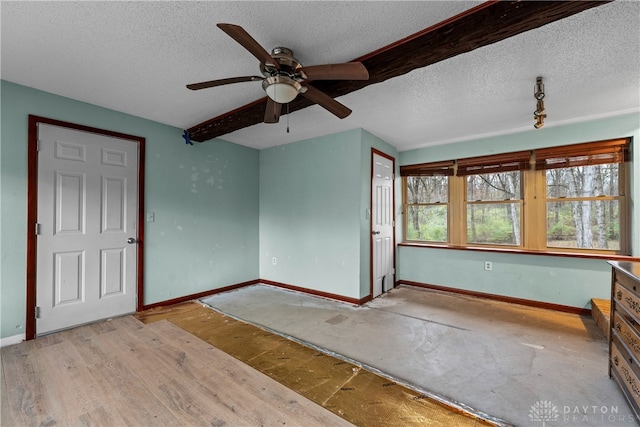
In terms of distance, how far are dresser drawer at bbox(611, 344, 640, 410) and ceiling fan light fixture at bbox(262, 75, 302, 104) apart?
2712mm

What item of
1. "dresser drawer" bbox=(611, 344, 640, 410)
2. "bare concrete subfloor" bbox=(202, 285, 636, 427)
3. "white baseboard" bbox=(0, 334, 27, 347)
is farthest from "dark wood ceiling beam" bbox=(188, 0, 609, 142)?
"white baseboard" bbox=(0, 334, 27, 347)

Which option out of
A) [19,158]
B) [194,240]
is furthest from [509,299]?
[19,158]

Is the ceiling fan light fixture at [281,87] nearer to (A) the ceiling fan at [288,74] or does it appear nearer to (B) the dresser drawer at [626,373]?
(A) the ceiling fan at [288,74]

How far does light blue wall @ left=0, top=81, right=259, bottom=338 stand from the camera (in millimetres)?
2455

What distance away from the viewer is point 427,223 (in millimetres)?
4543

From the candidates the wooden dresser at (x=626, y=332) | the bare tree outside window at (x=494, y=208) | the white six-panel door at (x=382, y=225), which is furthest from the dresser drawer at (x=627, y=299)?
the white six-panel door at (x=382, y=225)

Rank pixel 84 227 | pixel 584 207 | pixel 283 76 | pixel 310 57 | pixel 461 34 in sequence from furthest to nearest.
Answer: pixel 584 207, pixel 84 227, pixel 310 57, pixel 283 76, pixel 461 34

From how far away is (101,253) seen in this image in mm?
2994

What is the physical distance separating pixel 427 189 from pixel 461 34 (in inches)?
123

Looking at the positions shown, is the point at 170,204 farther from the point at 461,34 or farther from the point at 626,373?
the point at 626,373

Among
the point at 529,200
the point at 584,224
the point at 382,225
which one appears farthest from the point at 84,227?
the point at 584,224

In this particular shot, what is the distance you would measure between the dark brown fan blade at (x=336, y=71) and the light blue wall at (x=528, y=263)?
10.2 ft

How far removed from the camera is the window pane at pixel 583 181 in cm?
323

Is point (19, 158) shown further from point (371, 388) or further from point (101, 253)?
point (371, 388)
